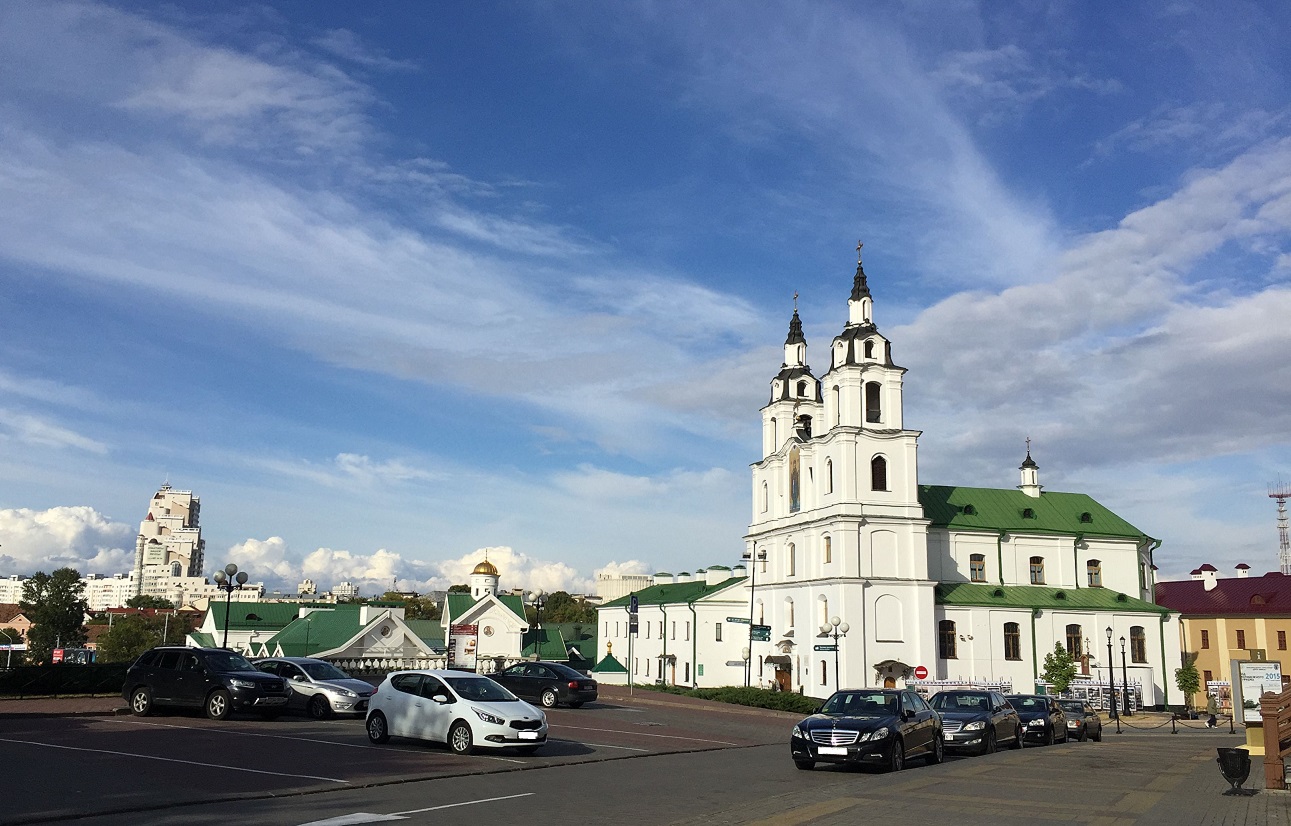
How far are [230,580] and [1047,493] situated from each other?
2363 inches

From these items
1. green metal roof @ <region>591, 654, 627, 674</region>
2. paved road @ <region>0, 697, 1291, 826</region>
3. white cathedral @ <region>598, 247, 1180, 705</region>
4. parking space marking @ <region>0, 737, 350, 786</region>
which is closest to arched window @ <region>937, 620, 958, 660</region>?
white cathedral @ <region>598, 247, 1180, 705</region>

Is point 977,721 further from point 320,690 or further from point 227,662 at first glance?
point 227,662

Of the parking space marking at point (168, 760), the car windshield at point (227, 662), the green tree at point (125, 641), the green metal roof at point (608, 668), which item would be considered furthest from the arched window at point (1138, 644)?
the green tree at point (125, 641)

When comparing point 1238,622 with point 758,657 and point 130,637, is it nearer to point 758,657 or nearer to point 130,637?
point 758,657

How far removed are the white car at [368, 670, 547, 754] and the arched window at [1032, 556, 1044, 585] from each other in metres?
59.4

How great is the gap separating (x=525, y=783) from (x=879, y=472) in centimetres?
5137

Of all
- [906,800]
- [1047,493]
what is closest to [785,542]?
[1047,493]

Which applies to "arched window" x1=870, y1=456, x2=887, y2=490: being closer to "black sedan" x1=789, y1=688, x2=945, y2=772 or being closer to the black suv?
"black sedan" x1=789, y1=688, x2=945, y2=772

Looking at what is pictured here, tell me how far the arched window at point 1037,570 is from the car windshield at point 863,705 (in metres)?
56.1

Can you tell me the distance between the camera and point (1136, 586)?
7231 cm

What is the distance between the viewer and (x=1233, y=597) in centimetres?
8950

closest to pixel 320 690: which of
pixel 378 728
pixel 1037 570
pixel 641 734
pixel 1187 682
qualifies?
pixel 378 728

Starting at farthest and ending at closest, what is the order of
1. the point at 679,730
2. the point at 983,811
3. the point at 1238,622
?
the point at 1238,622, the point at 679,730, the point at 983,811

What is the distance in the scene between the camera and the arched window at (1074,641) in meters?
66.2
